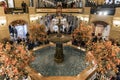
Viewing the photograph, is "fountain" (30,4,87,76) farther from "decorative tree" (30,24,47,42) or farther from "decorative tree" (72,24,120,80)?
"decorative tree" (72,24,120,80)

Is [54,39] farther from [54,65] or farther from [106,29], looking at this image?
[106,29]

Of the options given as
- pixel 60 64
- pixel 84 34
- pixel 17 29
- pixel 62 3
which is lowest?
pixel 60 64

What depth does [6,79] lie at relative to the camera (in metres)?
5.97

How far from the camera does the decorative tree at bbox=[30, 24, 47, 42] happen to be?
13730 mm

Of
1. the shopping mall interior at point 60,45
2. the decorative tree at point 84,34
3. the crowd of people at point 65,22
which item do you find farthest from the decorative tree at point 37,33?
the crowd of people at point 65,22

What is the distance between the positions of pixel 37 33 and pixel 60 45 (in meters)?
4.29

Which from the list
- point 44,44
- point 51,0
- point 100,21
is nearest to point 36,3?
point 51,0

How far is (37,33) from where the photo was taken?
13766 mm

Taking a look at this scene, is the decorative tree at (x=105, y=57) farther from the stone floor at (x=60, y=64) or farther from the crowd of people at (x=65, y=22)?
the crowd of people at (x=65, y=22)

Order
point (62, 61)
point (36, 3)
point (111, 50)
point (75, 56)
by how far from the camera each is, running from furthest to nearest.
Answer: point (36, 3) → point (75, 56) → point (62, 61) → point (111, 50)

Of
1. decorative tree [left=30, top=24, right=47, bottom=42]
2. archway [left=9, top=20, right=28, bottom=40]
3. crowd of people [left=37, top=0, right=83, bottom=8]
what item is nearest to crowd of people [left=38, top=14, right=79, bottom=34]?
crowd of people [left=37, top=0, right=83, bottom=8]

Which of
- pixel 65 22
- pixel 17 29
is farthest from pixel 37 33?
pixel 65 22

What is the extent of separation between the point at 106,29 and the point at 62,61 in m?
10.4

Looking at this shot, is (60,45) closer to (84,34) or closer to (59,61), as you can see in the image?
(59,61)
